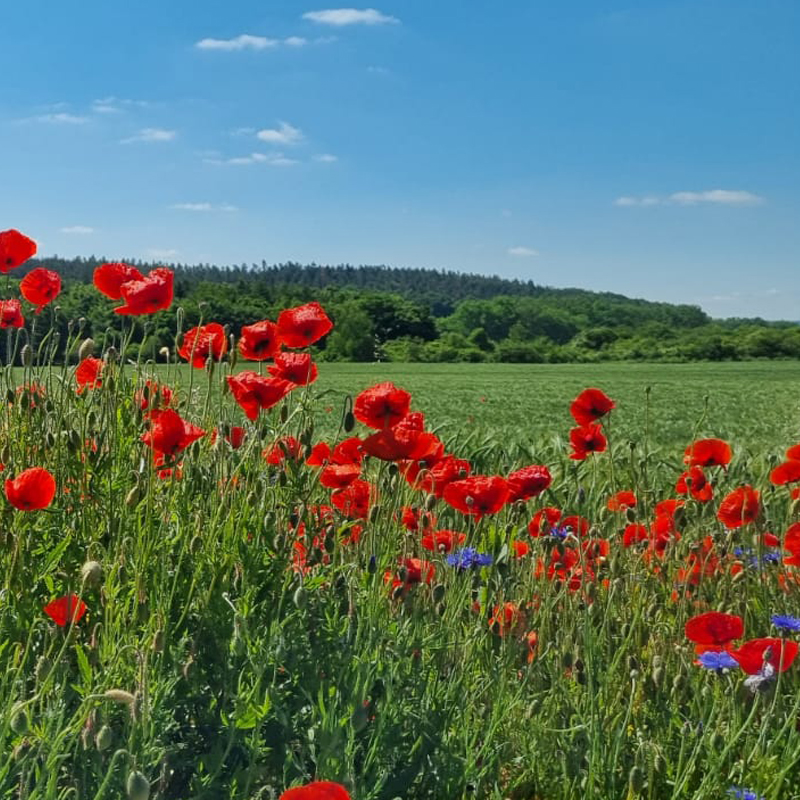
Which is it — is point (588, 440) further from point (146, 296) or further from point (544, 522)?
point (146, 296)

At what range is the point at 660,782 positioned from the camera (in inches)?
79.0

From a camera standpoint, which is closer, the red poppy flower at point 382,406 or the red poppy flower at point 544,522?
the red poppy flower at point 382,406

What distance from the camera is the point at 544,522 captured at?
2.76 metres

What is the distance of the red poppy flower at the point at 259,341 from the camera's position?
8.12ft

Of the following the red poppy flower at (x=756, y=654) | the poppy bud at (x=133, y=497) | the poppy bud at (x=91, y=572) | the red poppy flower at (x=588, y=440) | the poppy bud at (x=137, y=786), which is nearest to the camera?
the poppy bud at (x=137, y=786)

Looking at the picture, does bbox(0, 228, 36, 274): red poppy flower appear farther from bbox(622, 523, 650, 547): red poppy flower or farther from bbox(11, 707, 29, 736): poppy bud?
bbox(622, 523, 650, 547): red poppy flower

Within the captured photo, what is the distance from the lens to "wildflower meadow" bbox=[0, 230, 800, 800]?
1.65 m

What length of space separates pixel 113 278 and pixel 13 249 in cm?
35

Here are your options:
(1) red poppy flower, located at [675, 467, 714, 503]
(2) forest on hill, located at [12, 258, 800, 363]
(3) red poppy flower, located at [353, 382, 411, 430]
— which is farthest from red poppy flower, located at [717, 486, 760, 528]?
(2) forest on hill, located at [12, 258, 800, 363]

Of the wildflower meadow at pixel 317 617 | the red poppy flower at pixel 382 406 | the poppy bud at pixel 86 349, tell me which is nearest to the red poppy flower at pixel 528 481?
the wildflower meadow at pixel 317 617

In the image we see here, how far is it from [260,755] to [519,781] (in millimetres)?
563

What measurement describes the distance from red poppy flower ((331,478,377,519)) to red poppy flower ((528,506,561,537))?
0.50 meters

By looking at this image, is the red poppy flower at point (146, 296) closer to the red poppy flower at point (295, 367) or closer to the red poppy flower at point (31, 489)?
the red poppy flower at point (295, 367)

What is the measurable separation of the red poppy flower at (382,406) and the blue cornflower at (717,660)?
2.74 feet
